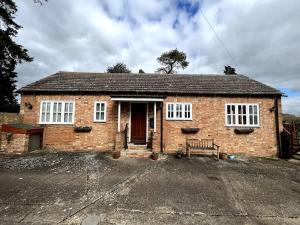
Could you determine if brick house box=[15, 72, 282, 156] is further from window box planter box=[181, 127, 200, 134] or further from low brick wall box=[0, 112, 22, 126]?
low brick wall box=[0, 112, 22, 126]

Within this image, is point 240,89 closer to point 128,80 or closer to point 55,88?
point 128,80

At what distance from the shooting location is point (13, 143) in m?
8.61

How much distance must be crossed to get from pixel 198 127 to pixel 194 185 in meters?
5.27

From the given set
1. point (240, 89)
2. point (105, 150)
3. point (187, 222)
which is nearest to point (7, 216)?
point (187, 222)

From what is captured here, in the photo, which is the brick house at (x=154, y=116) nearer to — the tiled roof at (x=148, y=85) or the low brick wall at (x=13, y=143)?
the tiled roof at (x=148, y=85)

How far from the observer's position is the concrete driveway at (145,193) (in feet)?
11.5

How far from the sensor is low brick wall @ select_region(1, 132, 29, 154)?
859 cm

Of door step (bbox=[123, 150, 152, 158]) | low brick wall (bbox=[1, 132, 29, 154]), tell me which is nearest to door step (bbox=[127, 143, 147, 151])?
door step (bbox=[123, 150, 152, 158])

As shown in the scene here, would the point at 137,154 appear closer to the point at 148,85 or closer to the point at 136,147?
the point at 136,147

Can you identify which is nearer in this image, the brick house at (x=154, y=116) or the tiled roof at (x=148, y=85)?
the brick house at (x=154, y=116)

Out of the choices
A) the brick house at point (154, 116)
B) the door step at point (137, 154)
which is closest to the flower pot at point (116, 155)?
the door step at point (137, 154)

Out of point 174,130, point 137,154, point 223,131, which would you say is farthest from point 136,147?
point 223,131

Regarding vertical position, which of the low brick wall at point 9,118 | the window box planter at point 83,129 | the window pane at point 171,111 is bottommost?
the window box planter at point 83,129

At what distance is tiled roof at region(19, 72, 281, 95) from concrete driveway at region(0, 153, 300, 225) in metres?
4.69
